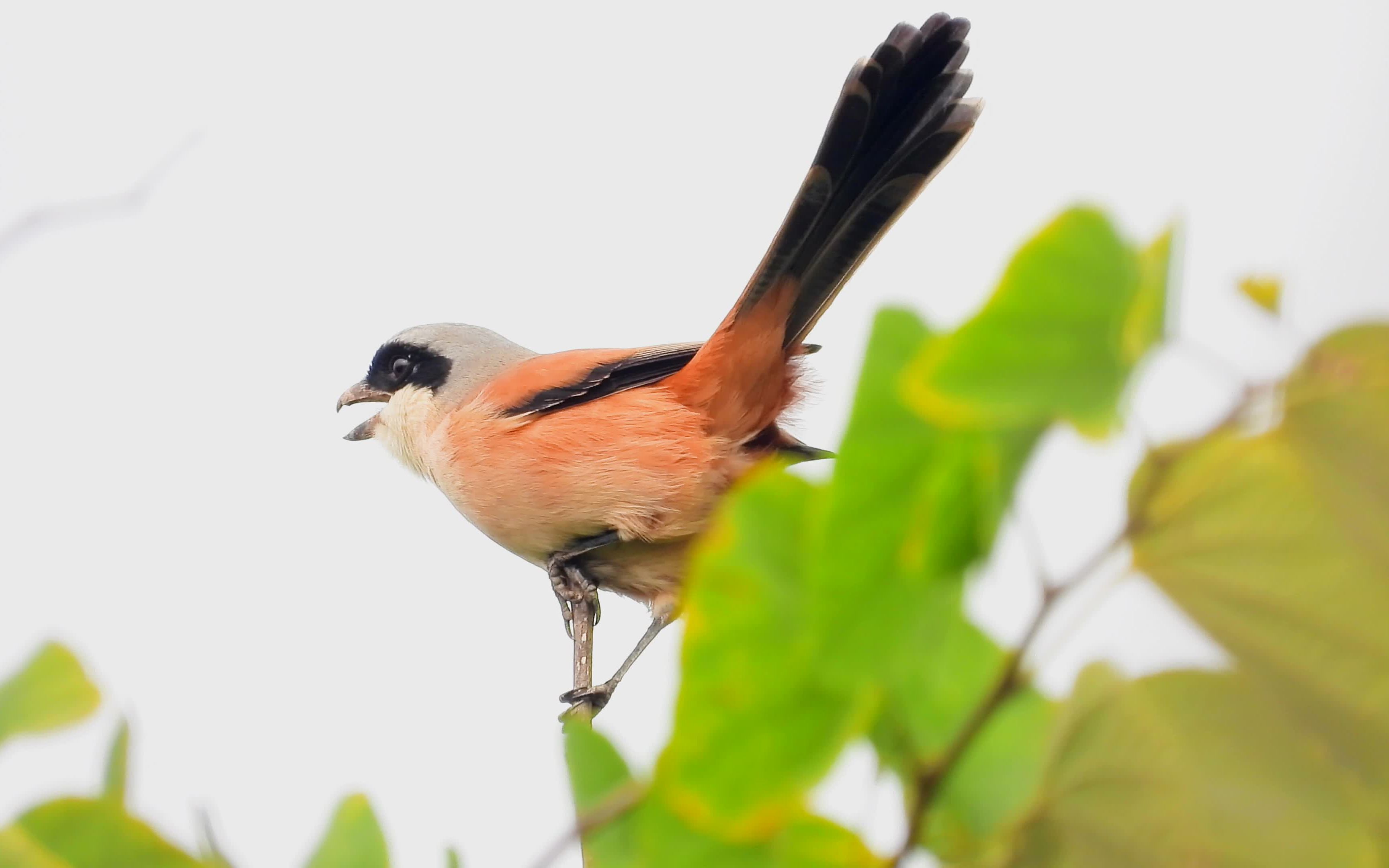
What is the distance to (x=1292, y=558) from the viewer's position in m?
0.66

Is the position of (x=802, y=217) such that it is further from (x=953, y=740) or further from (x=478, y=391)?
(x=953, y=740)

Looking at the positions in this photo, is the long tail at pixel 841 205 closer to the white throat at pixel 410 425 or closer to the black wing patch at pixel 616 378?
the black wing patch at pixel 616 378

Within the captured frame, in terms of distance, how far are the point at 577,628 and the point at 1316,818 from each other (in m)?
2.46

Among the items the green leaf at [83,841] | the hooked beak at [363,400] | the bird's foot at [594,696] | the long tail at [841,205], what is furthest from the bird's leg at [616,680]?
the green leaf at [83,841]

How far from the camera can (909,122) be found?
118 inches

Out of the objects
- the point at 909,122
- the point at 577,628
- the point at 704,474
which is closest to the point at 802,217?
the point at 909,122

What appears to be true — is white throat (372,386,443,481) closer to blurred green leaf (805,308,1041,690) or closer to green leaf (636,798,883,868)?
green leaf (636,798,883,868)

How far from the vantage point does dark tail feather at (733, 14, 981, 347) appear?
9.53 feet

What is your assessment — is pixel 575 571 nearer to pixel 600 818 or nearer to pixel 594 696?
pixel 594 696

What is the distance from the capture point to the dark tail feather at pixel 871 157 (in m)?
2.90

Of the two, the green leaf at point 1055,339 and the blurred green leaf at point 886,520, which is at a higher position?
the green leaf at point 1055,339

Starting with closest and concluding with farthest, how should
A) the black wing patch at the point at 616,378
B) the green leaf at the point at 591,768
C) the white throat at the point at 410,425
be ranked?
1. the green leaf at the point at 591,768
2. the black wing patch at the point at 616,378
3. the white throat at the point at 410,425

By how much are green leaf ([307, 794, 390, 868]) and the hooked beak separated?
367 cm

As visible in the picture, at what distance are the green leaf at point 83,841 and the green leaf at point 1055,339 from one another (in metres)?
0.63
